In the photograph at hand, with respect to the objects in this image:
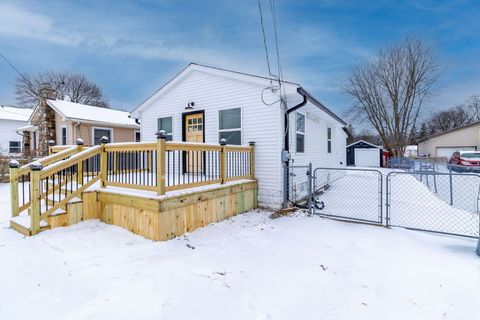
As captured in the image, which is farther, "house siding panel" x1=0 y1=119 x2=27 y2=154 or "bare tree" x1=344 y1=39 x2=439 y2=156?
"house siding panel" x1=0 y1=119 x2=27 y2=154

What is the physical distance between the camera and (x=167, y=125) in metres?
8.46

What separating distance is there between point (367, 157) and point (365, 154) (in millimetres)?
399

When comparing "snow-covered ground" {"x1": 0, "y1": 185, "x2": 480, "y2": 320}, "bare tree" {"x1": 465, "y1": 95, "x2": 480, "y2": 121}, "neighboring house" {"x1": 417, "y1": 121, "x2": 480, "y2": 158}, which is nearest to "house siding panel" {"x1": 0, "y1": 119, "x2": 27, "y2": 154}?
"snow-covered ground" {"x1": 0, "y1": 185, "x2": 480, "y2": 320}

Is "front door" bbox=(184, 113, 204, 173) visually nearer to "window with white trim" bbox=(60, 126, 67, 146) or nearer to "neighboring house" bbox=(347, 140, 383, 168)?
"window with white trim" bbox=(60, 126, 67, 146)

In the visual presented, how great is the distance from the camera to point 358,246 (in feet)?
12.9

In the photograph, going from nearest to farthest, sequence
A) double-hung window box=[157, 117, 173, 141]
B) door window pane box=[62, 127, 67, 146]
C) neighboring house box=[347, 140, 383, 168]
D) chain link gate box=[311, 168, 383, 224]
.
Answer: chain link gate box=[311, 168, 383, 224] → double-hung window box=[157, 117, 173, 141] → door window pane box=[62, 127, 67, 146] → neighboring house box=[347, 140, 383, 168]

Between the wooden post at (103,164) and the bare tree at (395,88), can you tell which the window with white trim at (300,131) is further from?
the bare tree at (395,88)

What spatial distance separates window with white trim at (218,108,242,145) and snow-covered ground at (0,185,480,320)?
319 cm

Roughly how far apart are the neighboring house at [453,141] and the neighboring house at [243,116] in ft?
85.5

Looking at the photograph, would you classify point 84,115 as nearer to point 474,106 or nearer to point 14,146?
point 14,146

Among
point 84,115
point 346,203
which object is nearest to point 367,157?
point 346,203

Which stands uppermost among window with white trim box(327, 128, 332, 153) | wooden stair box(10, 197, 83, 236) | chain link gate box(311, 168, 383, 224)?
window with white trim box(327, 128, 332, 153)

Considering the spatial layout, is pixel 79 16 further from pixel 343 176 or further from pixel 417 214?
pixel 343 176

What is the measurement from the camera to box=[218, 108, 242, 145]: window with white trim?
6.99 m
